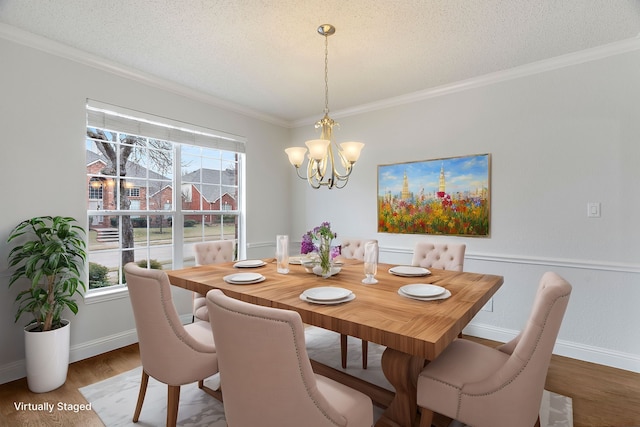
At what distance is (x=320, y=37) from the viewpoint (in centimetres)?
236

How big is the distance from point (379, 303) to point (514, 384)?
61 cm

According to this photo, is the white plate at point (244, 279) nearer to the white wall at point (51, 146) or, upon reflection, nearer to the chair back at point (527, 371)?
the chair back at point (527, 371)

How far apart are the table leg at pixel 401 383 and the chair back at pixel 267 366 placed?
1.43ft

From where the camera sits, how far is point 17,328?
7.87ft

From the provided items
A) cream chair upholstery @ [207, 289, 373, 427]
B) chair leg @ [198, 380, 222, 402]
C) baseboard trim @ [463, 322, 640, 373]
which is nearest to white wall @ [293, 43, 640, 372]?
baseboard trim @ [463, 322, 640, 373]

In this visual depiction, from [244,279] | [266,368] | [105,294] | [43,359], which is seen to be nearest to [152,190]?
[105,294]

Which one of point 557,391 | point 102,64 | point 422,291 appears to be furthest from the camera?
point 102,64

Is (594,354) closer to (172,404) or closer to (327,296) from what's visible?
(327,296)

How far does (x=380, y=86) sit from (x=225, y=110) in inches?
72.9

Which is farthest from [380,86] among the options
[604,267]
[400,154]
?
[604,267]

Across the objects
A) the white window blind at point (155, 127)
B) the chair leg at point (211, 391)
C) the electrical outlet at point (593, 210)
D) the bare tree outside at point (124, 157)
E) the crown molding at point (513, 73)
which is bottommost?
the chair leg at point (211, 391)

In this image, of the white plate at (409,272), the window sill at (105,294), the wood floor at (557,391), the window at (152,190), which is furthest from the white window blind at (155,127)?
the white plate at (409,272)

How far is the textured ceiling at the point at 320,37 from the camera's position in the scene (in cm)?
203

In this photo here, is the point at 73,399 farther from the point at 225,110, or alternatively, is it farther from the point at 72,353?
the point at 225,110
